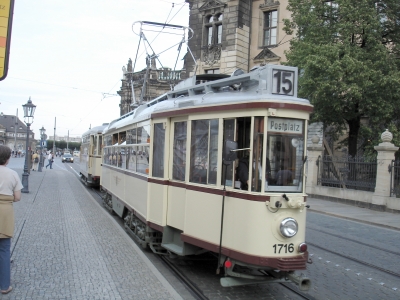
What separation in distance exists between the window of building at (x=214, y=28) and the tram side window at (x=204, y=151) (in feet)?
86.1

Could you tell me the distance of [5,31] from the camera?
188 inches

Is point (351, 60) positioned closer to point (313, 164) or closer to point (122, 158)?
point (313, 164)

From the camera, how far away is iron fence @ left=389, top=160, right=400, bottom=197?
1728 centimetres

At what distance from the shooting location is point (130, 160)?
10.2 metres

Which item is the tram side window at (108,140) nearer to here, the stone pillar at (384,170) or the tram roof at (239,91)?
the tram roof at (239,91)

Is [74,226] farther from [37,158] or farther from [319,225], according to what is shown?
[37,158]

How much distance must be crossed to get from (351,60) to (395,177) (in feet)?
16.8

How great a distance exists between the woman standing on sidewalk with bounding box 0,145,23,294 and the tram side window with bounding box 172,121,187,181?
2.46m

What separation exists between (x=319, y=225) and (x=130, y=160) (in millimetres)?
6545

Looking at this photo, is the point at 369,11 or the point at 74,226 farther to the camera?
the point at 369,11

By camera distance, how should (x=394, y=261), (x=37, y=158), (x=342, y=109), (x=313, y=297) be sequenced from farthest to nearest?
1. (x=37, y=158)
2. (x=342, y=109)
3. (x=394, y=261)
4. (x=313, y=297)

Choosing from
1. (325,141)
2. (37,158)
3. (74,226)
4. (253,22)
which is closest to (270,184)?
(74,226)

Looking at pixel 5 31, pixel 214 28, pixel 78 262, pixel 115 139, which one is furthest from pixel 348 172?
pixel 5 31

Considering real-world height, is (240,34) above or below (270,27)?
below
